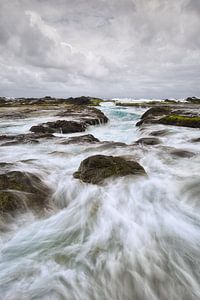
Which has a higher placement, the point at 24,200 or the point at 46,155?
the point at 24,200

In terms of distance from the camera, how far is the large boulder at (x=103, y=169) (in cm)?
623

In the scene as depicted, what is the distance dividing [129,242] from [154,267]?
661 millimetres

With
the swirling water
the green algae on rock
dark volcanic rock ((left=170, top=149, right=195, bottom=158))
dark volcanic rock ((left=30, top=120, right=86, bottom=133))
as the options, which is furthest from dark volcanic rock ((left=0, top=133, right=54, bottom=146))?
the green algae on rock

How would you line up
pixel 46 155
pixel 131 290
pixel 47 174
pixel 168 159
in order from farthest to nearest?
pixel 46 155 < pixel 168 159 < pixel 47 174 < pixel 131 290

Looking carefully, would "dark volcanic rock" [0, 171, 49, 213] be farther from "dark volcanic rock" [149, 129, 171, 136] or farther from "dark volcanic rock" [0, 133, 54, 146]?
"dark volcanic rock" [149, 129, 171, 136]

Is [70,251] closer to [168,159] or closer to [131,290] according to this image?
[131,290]

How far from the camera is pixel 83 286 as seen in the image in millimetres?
3031

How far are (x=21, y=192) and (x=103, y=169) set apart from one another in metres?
2.37

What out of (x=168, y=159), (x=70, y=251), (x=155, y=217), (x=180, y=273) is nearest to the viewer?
(x=180, y=273)

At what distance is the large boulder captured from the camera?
6.23 m

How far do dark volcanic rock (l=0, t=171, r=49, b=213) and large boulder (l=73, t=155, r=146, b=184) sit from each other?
1.25 metres

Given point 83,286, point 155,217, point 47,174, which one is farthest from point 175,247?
point 47,174

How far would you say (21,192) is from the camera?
5.06 metres

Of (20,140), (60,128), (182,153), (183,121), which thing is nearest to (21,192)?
(182,153)
